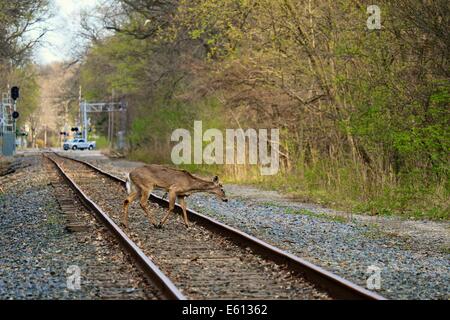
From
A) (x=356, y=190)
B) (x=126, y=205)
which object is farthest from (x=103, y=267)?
(x=356, y=190)

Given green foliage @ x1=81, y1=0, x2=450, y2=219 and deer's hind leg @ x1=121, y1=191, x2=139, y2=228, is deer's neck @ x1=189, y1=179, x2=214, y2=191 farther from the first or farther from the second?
green foliage @ x1=81, y1=0, x2=450, y2=219

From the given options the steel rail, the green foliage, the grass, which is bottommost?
the steel rail

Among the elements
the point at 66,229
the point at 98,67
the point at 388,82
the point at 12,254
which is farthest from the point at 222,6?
the point at 98,67

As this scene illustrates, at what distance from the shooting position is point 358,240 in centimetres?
1375

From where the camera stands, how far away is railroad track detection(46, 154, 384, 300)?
353 inches

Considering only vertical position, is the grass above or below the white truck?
below

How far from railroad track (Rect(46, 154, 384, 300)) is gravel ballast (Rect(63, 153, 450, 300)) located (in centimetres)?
55

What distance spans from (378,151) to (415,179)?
1863mm

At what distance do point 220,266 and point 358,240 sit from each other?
3.53 meters

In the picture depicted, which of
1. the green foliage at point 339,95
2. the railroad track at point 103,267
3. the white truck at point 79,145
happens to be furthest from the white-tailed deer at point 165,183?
the white truck at point 79,145

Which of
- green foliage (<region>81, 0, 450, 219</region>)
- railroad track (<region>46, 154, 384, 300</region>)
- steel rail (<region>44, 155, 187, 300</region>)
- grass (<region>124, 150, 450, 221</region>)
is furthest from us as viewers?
green foliage (<region>81, 0, 450, 219</region>)

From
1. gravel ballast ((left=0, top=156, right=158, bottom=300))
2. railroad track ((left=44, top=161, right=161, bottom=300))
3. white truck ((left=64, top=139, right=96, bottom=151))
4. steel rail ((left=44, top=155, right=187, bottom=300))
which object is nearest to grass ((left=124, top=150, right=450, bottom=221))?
gravel ballast ((left=0, top=156, right=158, bottom=300))

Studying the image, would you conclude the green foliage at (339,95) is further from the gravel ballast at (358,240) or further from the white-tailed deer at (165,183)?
the white-tailed deer at (165,183)
